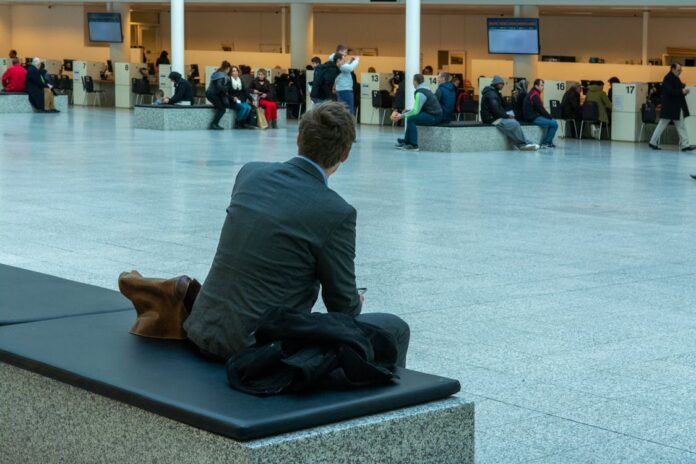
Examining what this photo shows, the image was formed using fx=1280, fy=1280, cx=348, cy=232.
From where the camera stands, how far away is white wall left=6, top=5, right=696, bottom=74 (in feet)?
108

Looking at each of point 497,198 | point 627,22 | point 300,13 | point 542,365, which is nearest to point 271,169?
point 542,365

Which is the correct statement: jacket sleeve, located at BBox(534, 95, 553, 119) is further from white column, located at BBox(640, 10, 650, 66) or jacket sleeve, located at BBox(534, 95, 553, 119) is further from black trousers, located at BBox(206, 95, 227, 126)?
white column, located at BBox(640, 10, 650, 66)

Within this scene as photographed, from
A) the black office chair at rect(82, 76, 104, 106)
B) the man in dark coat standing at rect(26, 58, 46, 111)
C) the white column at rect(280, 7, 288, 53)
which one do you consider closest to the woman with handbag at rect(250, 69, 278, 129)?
the man in dark coat standing at rect(26, 58, 46, 111)

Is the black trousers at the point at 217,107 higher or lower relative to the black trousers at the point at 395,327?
higher

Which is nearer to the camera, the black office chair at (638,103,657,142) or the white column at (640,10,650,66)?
the black office chair at (638,103,657,142)

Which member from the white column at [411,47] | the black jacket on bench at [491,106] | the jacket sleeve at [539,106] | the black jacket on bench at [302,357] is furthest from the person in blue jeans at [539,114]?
the black jacket on bench at [302,357]

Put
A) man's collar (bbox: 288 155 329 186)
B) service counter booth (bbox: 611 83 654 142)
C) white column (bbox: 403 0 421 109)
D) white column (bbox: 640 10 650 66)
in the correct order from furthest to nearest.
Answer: white column (bbox: 640 10 650 66), service counter booth (bbox: 611 83 654 142), white column (bbox: 403 0 421 109), man's collar (bbox: 288 155 329 186)

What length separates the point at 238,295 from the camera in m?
3.75

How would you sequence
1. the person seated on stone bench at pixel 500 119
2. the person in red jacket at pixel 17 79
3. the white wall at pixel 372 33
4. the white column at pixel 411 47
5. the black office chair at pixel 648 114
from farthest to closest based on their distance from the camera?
the white wall at pixel 372 33 < the person in red jacket at pixel 17 79 < the black office chair at pixel 648 114 < the white column at pixel 411 47 < the person seated on stone bench at pixel 500 119

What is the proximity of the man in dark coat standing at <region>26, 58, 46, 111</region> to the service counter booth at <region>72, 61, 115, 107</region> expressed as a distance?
492 centimetres

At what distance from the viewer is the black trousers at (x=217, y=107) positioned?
23812 millimetres

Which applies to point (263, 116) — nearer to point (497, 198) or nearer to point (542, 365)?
point (497, 198)

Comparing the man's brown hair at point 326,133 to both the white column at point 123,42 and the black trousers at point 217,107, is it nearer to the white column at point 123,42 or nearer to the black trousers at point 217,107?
the black trousers at point 217,107

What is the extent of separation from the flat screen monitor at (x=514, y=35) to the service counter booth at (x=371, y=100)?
2703 mm
